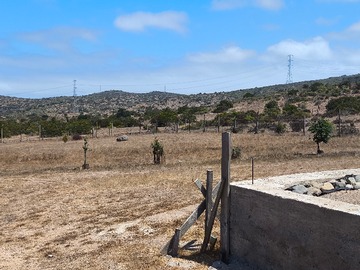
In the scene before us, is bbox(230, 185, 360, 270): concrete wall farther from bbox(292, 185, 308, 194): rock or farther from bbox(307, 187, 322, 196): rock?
bbox(307, 187, 322, 196): rock

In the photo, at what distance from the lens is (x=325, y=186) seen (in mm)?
9531

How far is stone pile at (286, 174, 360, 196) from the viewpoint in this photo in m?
9.20

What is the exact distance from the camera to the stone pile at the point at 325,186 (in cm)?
920

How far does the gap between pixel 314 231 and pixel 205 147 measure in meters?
22.7

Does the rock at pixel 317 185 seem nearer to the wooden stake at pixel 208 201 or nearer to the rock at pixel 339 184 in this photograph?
the rock at pixel 339 184

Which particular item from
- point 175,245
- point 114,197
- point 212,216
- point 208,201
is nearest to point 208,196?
point 208,201

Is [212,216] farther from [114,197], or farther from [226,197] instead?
[114,197]

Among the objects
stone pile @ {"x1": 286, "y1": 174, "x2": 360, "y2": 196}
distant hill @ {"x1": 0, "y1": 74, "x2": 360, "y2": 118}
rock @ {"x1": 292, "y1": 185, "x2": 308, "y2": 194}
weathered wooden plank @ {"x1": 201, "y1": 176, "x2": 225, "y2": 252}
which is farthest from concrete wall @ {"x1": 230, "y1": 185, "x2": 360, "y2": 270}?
distant hill @ {"x1": 0, "y1": 74, "x2": 360, "y2": 118}

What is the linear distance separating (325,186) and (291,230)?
2.46 metres

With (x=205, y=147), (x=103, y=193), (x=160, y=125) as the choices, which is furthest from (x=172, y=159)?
(x=160, y=125)

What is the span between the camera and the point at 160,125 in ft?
169

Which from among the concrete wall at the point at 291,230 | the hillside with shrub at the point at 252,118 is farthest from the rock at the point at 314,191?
the hillside with shrub at the point at 252,118

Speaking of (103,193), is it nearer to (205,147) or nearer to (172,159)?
(172,159)

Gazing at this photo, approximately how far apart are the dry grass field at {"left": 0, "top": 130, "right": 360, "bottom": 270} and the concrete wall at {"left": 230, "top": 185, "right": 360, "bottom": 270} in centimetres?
102
